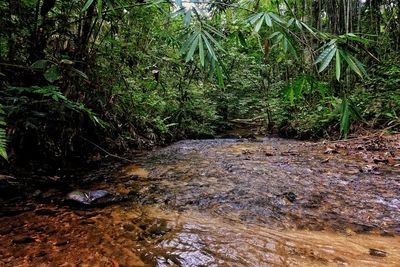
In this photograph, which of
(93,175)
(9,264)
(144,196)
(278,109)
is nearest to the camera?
(9,264)

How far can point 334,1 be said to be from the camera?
720cm

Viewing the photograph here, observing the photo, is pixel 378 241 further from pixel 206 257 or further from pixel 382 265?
pixel 206 257

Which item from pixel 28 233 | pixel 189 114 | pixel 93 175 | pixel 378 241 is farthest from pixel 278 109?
pixel 28 233

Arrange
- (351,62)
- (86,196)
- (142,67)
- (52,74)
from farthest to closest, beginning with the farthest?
(142,67) → (52,74) → (86,196) → (351,62)

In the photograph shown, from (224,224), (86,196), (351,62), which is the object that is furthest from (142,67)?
(351,62)

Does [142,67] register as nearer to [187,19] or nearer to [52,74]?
[52,74]

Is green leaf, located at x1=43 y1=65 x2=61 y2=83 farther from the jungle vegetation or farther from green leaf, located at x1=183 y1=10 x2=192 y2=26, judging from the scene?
green leaf, located at x1=183 y1=10 x2=192 y2=26

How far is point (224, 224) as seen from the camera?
1724mm

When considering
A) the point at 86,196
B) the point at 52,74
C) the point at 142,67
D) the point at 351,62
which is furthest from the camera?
the point at 142,67

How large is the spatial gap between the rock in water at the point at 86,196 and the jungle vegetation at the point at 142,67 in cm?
57

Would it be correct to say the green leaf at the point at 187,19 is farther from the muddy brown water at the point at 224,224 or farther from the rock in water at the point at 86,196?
the rock in water at the point at 86,196

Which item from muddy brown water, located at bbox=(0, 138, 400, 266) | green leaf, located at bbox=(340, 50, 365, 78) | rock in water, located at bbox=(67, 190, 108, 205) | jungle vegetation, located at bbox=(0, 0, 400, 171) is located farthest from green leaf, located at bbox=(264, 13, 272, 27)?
rock in water, located at bbox=(67, 190, 108, 205)

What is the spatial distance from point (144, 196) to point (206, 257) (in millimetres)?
1031

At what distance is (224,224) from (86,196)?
1070mm
